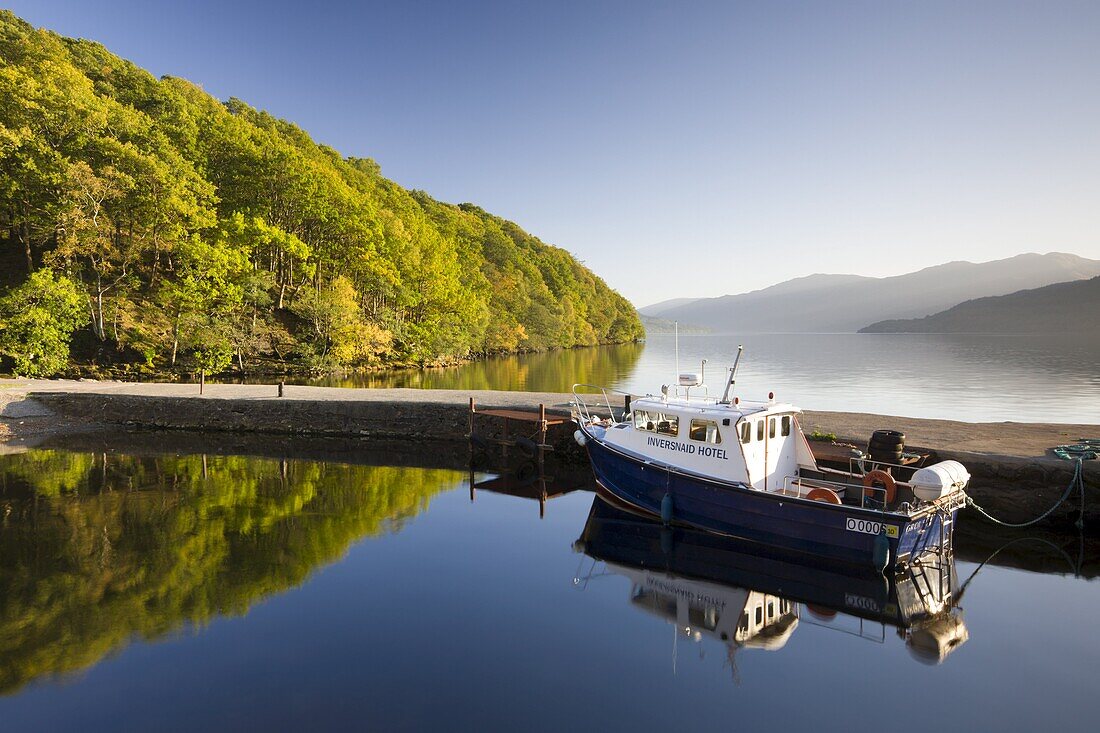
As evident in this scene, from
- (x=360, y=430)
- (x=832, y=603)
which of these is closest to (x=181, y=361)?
(x=360, y=430)

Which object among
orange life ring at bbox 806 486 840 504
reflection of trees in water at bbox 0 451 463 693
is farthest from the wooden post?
orange life ring at bbox 806 486 840 504

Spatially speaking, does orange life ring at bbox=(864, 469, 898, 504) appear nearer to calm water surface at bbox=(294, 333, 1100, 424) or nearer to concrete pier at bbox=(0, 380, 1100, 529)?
concrete pier at bbox=(0, 380, 1100, 529)

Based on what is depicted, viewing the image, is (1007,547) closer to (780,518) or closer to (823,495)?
(823,495)

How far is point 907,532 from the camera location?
14125mm

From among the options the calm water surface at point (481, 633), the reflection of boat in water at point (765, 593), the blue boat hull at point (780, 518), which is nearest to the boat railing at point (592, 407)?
the blue boat hull at point (780, 518)

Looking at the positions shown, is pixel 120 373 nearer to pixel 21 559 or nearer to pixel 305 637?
pixel 21 559

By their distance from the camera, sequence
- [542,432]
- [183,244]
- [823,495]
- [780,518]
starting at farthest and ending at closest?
[183,244] → [542,432] → [823,495] → [780,518]

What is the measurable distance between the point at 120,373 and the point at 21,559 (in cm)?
3186

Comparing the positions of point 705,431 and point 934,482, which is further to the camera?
point 705,431

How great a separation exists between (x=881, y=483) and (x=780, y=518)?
3095mm

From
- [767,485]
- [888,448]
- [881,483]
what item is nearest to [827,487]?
[881,483]

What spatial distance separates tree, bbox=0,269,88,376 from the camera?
→ 1371 inches

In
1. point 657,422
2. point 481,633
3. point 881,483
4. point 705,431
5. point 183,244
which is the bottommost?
point 481,633

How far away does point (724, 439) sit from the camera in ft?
54.1
